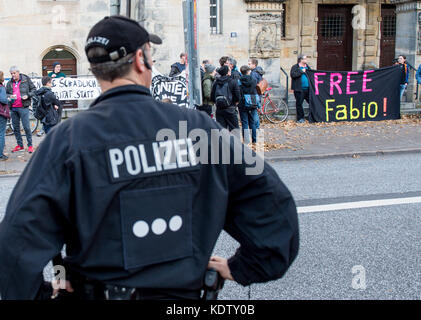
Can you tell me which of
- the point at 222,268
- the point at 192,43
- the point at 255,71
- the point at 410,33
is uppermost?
the point at 410,33

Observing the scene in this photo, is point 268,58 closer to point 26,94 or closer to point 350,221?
point 26,94

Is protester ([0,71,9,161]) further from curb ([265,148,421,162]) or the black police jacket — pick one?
the black police jacket

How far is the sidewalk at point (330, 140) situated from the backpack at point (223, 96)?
1.36 meters

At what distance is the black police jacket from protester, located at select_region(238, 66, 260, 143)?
34.6ft

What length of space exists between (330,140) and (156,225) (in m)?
11.7

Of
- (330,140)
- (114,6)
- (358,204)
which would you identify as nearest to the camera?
(358,204)

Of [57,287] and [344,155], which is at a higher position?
[57,287]

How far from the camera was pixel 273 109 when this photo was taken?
1666 centimetres

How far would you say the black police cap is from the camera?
2.02 meters

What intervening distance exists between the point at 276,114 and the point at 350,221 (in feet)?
34.0

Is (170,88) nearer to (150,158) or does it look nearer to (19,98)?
(19,98)

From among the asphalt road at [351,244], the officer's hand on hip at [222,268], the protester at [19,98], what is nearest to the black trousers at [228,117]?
the asphalt road at [351,244]

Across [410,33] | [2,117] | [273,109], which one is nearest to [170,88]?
[273,109]

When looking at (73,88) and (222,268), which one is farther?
(73,88)
